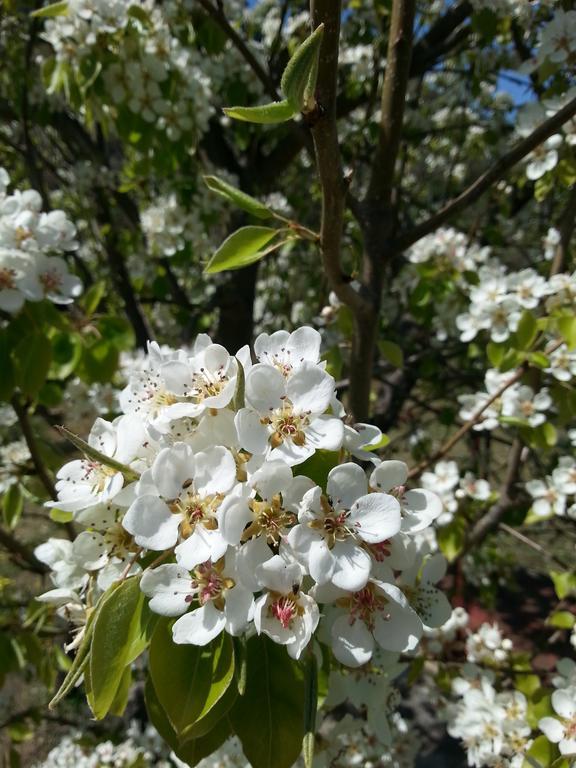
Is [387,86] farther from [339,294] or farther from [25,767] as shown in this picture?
[25,767]

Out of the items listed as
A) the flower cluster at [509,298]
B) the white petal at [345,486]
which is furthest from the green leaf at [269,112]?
the flower cluster at [509,298]

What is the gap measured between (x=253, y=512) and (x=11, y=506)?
5.86 ft

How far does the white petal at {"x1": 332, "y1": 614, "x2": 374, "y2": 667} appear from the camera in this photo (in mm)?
1009

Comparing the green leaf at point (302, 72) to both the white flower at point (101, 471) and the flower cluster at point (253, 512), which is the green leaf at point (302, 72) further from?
the white flower at point (101, 471)

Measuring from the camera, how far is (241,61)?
3.47m

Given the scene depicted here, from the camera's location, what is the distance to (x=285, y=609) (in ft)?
3.05

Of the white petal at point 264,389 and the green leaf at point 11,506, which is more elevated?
the white petal at point 264,389

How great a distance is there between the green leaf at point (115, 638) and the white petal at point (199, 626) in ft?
0.28

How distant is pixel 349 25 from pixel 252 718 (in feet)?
13.7

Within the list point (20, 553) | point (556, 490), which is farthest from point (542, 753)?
point (20, 553)

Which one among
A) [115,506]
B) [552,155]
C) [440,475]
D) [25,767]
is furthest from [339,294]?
[25,767]

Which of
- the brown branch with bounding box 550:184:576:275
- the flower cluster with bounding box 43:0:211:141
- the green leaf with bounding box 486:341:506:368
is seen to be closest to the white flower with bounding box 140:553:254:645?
the green leaf with bounding box 486:341:506:368

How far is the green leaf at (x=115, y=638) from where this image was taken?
924 millimetres

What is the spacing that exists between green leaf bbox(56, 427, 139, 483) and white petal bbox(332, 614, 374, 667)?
0.44 metres
